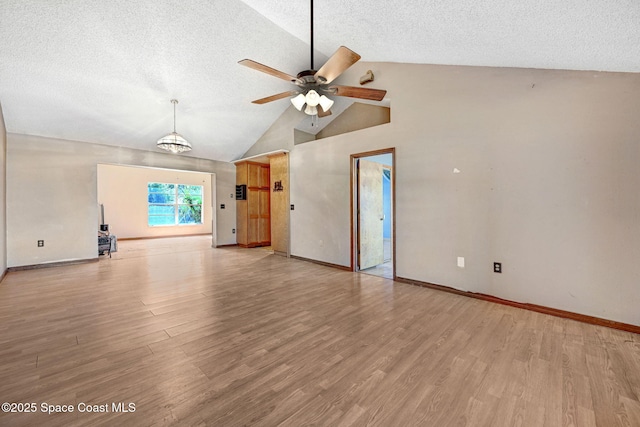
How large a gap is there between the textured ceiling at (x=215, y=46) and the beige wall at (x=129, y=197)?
14.2ft

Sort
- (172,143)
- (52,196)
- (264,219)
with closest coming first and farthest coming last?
(172,143) → (52,196) → (264,219)

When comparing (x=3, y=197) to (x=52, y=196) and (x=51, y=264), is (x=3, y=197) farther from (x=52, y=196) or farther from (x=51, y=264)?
(x=51, y=264)

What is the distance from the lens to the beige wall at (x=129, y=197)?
29.0ft

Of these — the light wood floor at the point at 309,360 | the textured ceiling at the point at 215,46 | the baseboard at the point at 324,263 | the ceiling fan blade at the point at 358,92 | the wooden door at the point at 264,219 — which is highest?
A: the textured ceiling at the point at 215,46

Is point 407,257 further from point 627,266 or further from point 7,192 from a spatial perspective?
point 7,192

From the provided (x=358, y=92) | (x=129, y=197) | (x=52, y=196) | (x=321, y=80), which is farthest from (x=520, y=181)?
(x=129, y=197)

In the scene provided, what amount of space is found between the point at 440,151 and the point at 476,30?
4.98 ft

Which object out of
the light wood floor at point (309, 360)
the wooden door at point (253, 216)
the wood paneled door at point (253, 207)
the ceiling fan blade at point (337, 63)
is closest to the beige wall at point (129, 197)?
the wood paneled door at point (253, 207)

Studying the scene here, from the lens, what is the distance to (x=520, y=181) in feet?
9.64

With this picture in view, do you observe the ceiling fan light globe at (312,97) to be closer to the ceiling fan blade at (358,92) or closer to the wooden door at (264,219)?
the ceiling fan blade at (358,92)

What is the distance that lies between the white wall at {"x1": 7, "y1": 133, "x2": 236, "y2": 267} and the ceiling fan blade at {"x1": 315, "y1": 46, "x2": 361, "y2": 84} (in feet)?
18.1

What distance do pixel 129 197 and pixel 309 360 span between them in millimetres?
10184

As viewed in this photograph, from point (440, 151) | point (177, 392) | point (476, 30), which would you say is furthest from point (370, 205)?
point (177, 392)

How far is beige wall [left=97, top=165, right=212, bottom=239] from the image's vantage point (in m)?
8.85
